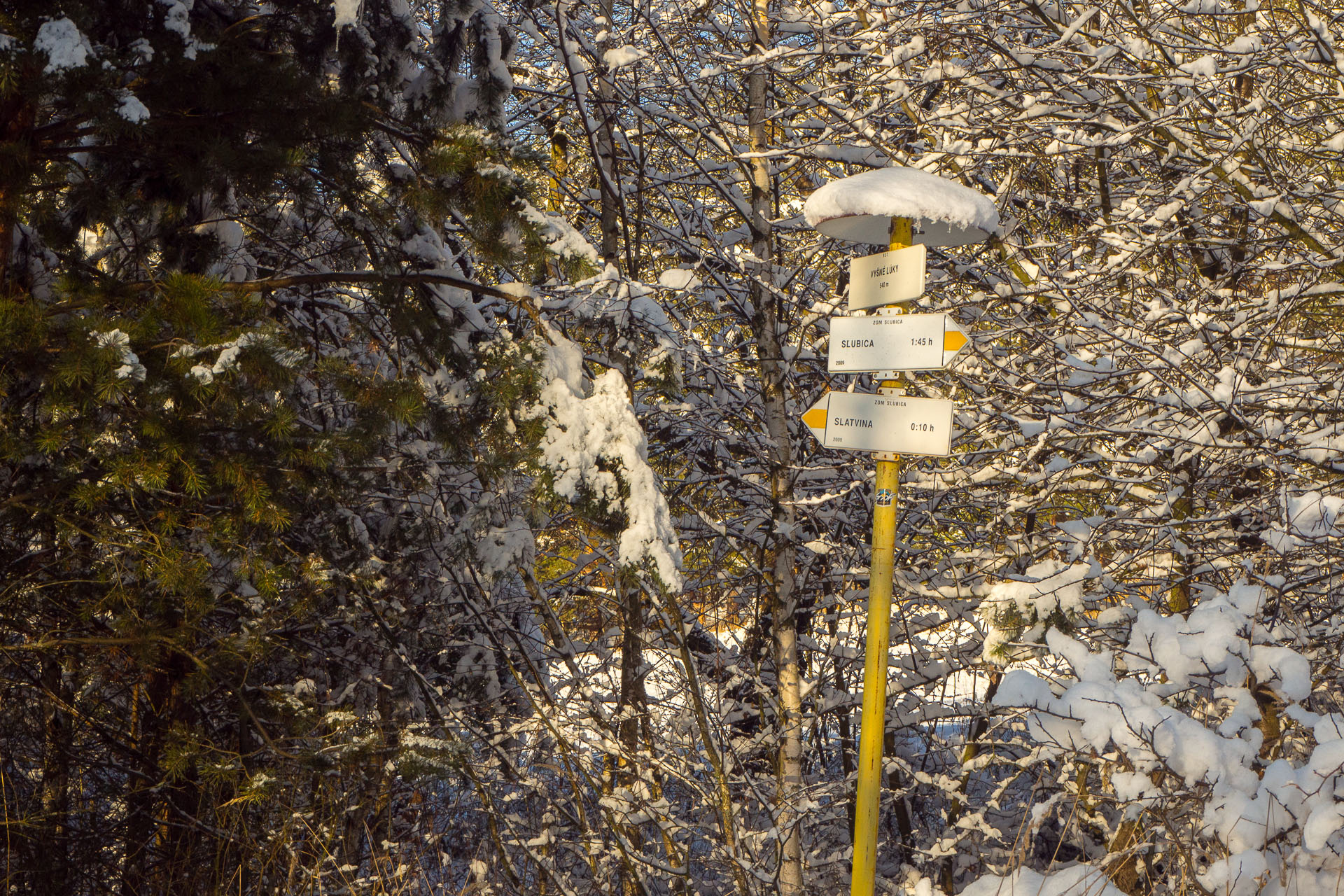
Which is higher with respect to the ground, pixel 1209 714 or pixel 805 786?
pixel 1209 714

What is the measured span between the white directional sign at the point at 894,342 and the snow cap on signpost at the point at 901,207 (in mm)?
337

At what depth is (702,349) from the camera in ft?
17.7

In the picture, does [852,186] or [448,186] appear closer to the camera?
[852,186]

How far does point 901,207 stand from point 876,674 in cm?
150

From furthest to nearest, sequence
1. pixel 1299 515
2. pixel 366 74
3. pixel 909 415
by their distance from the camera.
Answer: pixel 366 74 → pixel 1299 515 → pixel 909 415

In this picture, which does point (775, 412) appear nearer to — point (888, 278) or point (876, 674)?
point (888, 278)

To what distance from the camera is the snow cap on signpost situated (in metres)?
2.95

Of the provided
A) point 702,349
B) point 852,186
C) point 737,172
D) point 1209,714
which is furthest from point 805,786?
point 737,172

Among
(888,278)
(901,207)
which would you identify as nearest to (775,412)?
(888,278)

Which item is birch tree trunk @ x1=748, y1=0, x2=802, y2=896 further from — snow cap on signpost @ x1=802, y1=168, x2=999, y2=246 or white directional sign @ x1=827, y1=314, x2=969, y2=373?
white directional sign @ x1=827, y1=314, x2=969, y2=373

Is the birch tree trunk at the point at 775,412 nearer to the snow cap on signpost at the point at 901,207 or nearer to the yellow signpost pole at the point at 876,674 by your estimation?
the snow cap on signpost at the point at 901,207

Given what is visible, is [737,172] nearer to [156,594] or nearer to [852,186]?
[852,186]

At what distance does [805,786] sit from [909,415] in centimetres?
252

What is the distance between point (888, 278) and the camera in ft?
9.85
